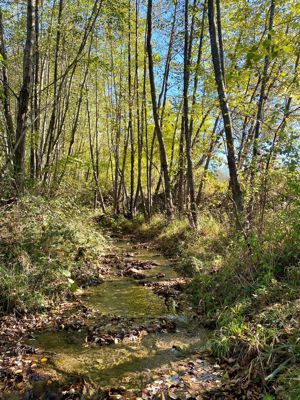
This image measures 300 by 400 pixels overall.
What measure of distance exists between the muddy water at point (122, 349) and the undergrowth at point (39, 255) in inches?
29.9

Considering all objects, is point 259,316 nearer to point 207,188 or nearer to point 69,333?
point 69,333

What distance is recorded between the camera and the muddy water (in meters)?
4.15

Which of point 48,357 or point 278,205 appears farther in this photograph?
point 278,205

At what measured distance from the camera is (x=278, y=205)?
6957 millimetres

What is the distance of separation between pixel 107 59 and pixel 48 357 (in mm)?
15571

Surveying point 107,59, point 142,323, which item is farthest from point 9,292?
point 107,59

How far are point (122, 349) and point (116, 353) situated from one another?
0.13 meters

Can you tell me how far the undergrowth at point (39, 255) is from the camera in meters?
5.67

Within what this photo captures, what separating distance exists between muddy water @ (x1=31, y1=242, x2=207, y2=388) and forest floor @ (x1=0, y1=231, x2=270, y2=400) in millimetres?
12

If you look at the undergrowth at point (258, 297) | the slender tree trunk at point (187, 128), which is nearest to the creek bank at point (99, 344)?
the undergrowth at point (258, 297)

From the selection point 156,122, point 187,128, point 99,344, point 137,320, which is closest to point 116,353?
point 99,344

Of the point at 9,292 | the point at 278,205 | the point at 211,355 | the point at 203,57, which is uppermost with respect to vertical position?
the point at 203,57

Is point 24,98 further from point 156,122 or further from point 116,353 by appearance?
point 116,353

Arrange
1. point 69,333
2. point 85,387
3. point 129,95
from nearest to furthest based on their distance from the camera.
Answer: point 85,387 < point 69,333 < point 129,95
